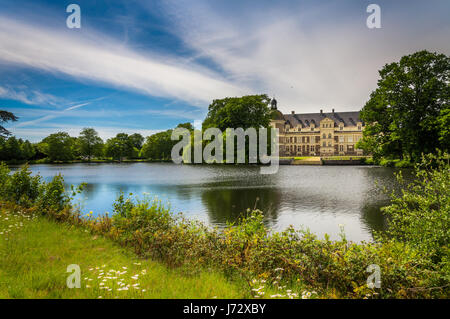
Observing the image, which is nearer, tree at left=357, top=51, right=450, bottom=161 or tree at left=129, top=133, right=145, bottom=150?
tree at left=357, top=51, right=450, bottom=161

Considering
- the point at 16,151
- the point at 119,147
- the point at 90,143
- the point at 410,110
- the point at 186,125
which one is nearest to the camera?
the point at 410,110

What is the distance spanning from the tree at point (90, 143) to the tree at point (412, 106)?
74161mm

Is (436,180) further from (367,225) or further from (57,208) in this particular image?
(57,208)

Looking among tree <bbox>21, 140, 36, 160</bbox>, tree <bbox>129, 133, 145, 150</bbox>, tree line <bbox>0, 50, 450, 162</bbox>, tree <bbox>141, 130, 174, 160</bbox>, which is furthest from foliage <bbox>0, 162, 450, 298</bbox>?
tree <bbox>129, 133, 145, 150</bbox>

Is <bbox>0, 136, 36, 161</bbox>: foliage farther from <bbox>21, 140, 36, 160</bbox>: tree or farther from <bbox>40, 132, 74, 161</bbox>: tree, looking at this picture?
<bbox>40, 132, 74, 161</bbox>: tree

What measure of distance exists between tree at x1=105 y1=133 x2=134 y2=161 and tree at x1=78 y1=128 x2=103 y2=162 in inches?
101

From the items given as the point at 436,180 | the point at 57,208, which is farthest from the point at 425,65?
the point at 57,208

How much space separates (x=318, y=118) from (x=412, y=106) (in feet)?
195

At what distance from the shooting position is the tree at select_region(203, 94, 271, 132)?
52.0m

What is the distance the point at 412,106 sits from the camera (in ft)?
103

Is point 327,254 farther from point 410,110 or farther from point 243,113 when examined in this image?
point 243,113

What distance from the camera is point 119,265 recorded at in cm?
512

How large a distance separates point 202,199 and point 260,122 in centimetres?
3794

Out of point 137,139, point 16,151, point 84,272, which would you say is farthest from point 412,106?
point 137,139
